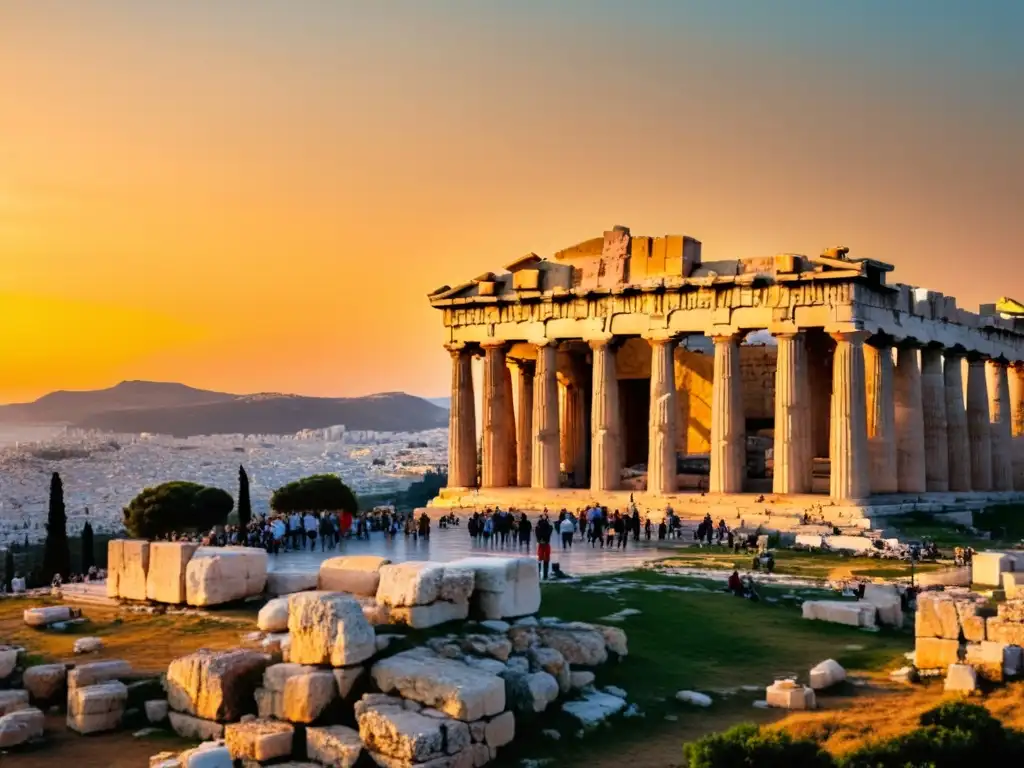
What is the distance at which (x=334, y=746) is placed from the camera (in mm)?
14680

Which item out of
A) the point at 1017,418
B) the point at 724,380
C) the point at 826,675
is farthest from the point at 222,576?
the point at 1017,418

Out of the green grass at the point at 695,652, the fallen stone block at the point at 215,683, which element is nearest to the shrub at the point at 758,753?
the green grass at the point at 695,652

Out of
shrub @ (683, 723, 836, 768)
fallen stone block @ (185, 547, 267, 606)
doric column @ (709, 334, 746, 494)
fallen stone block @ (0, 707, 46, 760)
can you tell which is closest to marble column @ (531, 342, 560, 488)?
doric column @ (709, 334, 746, 494)

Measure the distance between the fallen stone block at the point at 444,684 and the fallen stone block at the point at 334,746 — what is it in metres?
0.91

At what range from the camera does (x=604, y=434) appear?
45.9 m

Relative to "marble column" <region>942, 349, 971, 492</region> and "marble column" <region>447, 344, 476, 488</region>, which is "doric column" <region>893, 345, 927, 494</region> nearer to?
"marble column" <region>942, 349, 971, 492</region>

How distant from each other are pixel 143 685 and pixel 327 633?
10.5 ft

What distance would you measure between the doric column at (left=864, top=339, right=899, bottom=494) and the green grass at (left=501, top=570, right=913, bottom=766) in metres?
19.8

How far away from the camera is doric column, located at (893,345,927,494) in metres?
45.2

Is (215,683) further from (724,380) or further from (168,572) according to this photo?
(724,380)

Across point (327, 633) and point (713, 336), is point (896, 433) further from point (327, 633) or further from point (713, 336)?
point (327, 633)

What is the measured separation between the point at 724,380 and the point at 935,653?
25526mm

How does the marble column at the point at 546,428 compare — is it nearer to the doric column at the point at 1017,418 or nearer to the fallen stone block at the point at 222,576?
the doric column at the point at 1017,418

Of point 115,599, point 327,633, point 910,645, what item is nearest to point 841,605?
point 910,645
